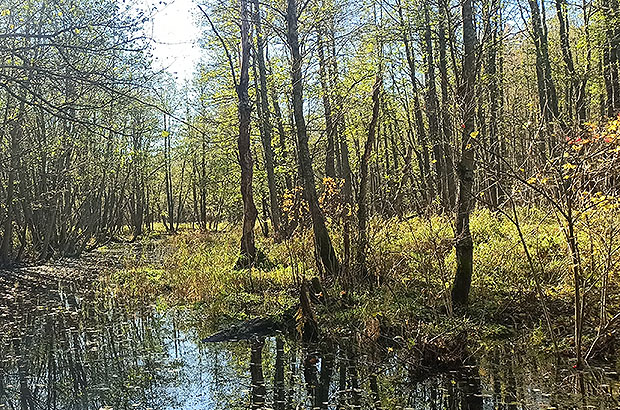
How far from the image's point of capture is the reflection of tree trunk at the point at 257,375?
227 inches

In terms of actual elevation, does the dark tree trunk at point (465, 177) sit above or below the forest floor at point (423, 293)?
above

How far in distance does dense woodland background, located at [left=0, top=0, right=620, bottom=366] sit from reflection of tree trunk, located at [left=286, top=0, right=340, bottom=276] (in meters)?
0.03

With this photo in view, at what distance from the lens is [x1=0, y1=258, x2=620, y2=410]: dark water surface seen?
5566mm

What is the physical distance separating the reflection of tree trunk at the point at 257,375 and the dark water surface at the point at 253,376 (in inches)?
0.5

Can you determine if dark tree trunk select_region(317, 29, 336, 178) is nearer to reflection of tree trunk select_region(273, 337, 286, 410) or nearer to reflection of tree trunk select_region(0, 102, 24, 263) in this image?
reflection of tree trunk select_region(273, 337, 286, 410)

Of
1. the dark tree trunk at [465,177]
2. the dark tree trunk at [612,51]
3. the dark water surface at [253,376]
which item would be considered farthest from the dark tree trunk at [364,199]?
the dark tree trunk at [612,51]

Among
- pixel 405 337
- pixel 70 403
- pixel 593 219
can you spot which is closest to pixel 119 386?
pixel 70 403

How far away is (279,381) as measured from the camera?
6371 millimetres

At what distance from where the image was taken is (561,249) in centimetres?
881

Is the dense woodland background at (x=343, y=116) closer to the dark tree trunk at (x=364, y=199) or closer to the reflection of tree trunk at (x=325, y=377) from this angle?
the dark tree trunk at (x=364, y=199)

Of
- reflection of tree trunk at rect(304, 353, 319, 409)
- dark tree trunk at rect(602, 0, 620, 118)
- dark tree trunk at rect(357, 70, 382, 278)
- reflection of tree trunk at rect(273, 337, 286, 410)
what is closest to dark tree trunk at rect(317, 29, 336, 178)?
dark tree trunk at rect(357, 70, 382, 278)

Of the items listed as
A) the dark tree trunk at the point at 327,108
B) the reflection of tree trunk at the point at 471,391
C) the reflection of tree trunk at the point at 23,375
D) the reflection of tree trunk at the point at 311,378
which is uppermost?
the dark tree trunk at the point at 327,108

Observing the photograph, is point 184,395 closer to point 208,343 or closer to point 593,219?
point 208,343

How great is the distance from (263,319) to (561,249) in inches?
193
